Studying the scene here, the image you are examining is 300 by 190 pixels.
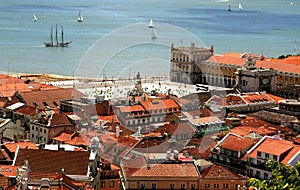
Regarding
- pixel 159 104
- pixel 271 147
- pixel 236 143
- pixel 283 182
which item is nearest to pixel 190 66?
pixel 159 104

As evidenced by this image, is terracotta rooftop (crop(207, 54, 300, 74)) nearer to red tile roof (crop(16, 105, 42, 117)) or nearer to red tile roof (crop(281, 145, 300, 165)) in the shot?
red tile roof (crop(16, 105, 42, 117))

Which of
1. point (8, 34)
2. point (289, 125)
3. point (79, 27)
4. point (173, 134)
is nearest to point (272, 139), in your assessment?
point (173, 134)

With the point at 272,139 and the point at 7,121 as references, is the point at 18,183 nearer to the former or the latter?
the point at 272,139

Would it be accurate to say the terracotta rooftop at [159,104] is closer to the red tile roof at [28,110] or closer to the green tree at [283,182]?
the red tile roof at [28,110]

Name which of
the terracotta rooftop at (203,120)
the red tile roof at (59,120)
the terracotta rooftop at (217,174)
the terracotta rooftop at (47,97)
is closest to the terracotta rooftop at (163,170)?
the terracotta rooftop at (217,174)

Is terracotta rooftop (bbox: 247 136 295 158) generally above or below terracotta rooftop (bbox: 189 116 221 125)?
above

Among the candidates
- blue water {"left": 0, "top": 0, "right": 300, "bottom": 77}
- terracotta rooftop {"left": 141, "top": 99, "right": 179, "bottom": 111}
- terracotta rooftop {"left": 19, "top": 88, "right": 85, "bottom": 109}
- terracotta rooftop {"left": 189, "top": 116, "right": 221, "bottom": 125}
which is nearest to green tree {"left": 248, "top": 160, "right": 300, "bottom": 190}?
terracotta rooftop {"left": 189, "top": 116, "right": 221, "bottom": 125}

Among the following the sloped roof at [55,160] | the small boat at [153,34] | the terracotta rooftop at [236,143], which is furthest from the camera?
the small boat at [153,34]

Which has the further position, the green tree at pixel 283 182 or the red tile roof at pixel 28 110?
the red tile roof at pixel 28 110
